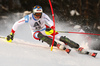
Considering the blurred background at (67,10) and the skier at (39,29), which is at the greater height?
the blurred background at (67,10)

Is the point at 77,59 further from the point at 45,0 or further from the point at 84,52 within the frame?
the point at 45,0

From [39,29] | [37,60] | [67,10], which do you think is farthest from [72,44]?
[67,10]

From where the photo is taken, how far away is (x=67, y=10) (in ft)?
45.5

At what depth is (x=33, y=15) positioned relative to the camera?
4516 mm

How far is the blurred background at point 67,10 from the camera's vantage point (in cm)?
1314

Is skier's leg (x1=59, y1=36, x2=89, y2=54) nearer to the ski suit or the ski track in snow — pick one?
the ski suit

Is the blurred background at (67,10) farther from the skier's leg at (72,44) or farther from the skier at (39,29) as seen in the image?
the skier's leg at (72,44)

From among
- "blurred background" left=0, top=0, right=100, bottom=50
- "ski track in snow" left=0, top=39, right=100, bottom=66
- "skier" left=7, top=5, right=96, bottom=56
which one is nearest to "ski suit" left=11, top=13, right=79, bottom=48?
"skier" left=7, top=5, right=96, bottom=56

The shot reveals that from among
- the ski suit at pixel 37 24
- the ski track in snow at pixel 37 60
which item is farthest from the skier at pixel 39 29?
the ski track in snow at pixel 37 60

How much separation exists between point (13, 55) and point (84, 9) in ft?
35.6

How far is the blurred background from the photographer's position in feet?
43.1

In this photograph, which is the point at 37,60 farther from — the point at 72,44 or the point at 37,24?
the point at 37,24

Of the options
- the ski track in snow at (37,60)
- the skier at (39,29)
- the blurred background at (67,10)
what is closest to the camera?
the ski track in snow at (37,60)

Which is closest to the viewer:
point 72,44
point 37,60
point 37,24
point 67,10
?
point 37,60
